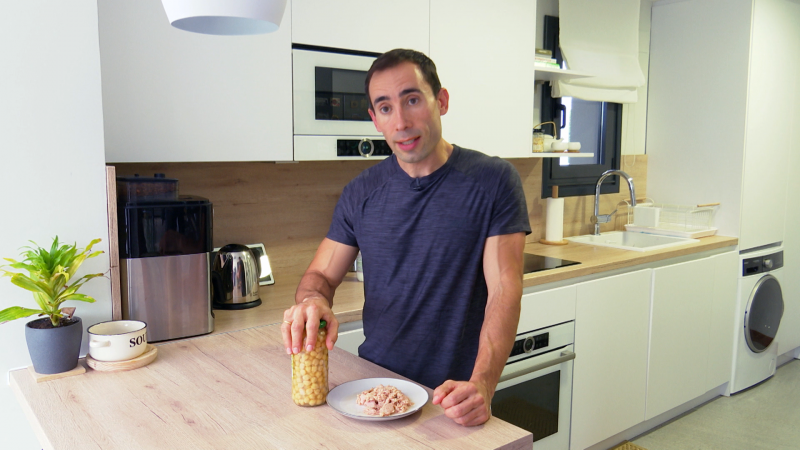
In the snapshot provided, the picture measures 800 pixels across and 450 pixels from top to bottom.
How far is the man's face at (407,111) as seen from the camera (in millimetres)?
1602

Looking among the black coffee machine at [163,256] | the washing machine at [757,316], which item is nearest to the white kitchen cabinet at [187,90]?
the black coffee machine at [163,256]

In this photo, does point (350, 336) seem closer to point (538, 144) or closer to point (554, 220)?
point (538, 144)

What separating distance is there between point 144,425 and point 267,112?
113 cm

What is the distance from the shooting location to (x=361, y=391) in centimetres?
134

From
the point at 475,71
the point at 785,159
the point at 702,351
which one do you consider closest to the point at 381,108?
the point at 475,71

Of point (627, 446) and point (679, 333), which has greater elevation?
point (679, 333)

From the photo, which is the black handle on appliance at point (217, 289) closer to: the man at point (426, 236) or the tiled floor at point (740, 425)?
the man at point (426, 236)

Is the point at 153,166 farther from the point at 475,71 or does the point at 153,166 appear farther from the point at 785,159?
the point at 785,159

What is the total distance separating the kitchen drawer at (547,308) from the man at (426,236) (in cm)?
83

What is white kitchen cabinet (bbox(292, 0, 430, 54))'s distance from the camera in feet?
7.00

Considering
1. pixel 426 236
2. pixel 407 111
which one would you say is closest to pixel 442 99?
pixel 407 111

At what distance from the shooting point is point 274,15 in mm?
1151

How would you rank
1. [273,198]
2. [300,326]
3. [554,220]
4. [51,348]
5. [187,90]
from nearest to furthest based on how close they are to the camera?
[300,326], [51,348], [187,90], [273,198], [554,220]

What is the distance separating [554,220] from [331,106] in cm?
165
